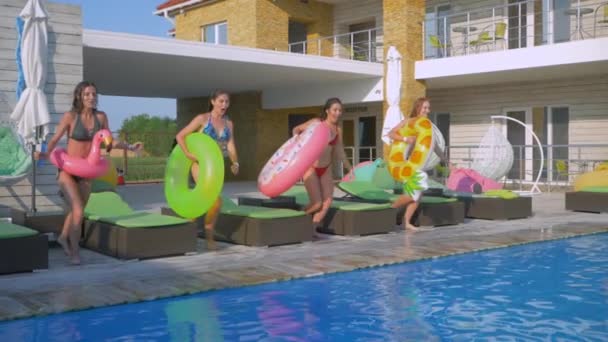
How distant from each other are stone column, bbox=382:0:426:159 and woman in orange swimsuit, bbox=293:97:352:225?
30.8ft

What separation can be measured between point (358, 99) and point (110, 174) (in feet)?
26.9

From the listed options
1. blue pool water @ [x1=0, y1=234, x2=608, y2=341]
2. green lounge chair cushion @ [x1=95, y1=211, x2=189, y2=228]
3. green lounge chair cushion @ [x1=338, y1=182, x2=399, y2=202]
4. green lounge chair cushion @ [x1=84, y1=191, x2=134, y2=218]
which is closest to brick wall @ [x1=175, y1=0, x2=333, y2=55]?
green lounge chair cushion @ [x1=338, y1=182, x2=399, y2=202]

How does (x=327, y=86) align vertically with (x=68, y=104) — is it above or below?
above

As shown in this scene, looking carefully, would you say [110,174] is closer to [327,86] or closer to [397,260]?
[397,260]

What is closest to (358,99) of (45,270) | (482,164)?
(482,164)

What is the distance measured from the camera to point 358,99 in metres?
17.9

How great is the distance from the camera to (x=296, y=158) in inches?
284

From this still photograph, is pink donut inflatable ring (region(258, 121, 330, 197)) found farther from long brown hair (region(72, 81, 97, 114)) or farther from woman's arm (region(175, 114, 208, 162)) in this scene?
long brown hair (region(72, 81, 97, 114))

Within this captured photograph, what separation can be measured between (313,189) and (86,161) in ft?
8.73

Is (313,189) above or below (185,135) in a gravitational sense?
below

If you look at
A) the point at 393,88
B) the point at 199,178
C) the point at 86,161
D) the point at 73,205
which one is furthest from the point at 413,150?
the point at 393,88

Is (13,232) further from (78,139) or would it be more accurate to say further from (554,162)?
(554,162)

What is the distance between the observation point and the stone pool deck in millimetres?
4719

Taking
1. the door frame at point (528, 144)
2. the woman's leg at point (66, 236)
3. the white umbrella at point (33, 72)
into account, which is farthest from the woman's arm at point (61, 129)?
the door frame at point (528, 144)
